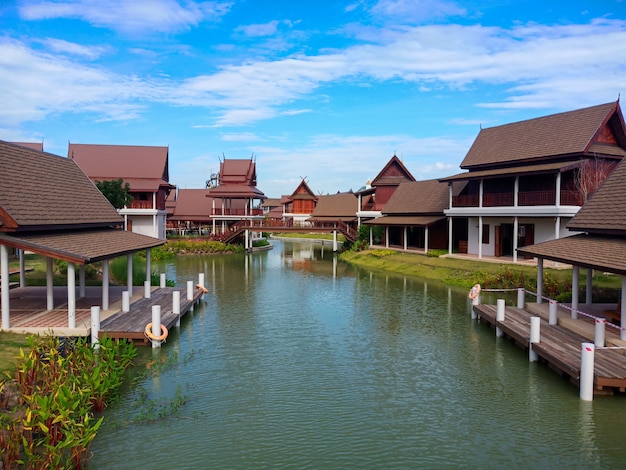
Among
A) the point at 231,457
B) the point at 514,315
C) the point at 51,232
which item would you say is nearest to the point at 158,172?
the point at 51,232

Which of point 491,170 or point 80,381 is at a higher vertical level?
point 491,170

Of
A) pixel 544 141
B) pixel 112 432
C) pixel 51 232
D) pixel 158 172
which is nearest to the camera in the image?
pixel 112 432

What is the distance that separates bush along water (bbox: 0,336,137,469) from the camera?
330 inches

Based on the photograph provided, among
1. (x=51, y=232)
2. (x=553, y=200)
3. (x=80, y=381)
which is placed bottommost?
(x=80, y=381)

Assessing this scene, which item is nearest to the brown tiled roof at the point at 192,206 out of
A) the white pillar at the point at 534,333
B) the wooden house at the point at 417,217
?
the wooden house at the point at 417,217

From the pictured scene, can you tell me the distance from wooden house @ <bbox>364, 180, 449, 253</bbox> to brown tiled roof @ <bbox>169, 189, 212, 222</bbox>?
26235 millimetres

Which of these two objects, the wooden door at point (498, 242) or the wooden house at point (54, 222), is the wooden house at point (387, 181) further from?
the wooden house at point (54, 222)

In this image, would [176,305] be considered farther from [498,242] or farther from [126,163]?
[126,163]

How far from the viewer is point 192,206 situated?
215ft

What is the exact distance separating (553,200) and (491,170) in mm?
6034

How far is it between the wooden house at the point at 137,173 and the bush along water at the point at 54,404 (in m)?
35.8

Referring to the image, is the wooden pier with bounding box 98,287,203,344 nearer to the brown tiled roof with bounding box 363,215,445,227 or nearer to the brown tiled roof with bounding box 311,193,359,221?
the brown tiled roof with bounding box 363,215,445,227

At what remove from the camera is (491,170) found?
1356 inches

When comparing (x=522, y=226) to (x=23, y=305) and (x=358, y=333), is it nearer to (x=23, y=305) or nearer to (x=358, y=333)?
(x=358, y=333)
